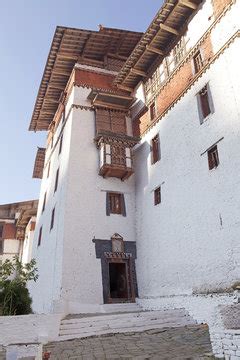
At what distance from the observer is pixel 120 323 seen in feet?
32.3

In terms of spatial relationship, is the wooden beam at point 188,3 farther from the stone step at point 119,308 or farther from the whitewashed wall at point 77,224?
the stone step at point 119,308

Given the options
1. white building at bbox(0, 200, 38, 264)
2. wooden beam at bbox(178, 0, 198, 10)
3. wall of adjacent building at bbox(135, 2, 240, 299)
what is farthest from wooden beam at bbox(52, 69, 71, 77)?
white building at bbox(0, 200, 38, 264)

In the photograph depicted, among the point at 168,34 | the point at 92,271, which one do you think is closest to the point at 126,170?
the point at 92,271

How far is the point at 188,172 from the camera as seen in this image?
1262cm

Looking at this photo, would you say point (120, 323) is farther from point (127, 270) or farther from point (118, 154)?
point (118, 154)

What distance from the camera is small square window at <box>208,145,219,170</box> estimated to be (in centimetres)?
1141

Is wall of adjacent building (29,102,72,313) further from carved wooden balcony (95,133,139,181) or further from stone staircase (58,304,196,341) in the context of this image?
stone staircase (58,304,196,341)

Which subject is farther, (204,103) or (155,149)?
(155,149)

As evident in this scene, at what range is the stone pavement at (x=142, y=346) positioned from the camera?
6742 mm

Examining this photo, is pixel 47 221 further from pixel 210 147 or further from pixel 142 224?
pixel 210 147

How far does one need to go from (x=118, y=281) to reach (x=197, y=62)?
36.8 feet

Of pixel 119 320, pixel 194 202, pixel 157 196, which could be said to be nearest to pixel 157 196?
pixel 157 196

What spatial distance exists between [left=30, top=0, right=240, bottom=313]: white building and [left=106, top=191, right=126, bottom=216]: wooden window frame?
5 centimetres

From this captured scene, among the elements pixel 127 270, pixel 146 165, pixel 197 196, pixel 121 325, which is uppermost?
pixel 146 165
